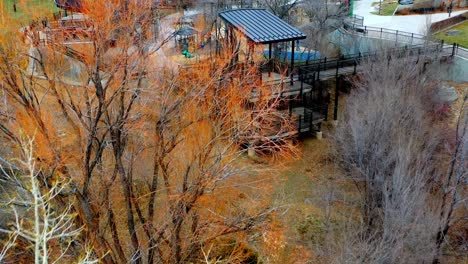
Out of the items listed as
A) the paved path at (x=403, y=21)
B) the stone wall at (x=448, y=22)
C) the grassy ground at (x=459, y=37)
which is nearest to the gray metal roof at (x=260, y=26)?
the paved path at (x=403, y=21)

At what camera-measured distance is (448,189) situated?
51.3ft

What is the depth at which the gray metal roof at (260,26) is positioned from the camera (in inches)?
842

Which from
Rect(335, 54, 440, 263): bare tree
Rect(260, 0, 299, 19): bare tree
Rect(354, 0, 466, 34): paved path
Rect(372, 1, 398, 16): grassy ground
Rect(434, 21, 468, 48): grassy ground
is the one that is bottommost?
Rect(335, 54, 440, 263): bare tree

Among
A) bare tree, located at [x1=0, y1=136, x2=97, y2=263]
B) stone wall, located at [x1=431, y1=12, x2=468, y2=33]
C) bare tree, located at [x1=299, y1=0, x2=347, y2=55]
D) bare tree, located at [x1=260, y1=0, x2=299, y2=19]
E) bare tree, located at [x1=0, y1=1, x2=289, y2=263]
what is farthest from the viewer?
stone wall, located at [x1=431, y1=12, x2=468, y2=33]

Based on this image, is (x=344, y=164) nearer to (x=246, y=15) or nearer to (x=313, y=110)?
(x=313, y=110)

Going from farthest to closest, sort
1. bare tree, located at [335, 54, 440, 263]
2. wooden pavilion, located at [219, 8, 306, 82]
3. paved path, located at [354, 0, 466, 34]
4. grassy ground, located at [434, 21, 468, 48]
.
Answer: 1. paved path, located at [354, 0, 466, 34]
2. grassy ground, located at [434, 21, 468, 48]
3. wooden pavilion, located at [219, 8, 306, 82]
4. bare tree, located at [335, 54, 440, 263]

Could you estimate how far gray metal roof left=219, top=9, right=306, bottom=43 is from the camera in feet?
70.1

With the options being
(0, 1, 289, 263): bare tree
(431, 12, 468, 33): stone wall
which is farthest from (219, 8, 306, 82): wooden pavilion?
(431, 12, 468, 33): stone wall

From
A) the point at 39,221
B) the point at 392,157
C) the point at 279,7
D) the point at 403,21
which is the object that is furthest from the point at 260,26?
the point at 403,21

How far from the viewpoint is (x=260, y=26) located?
22344 mm

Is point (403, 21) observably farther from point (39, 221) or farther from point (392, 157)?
point (39, 221)

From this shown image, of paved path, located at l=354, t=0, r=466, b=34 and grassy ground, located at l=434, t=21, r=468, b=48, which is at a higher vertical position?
paved path, located at l=354, t=0, r=466, b=34

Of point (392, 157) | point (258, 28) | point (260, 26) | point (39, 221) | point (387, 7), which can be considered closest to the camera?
point (39, 221)

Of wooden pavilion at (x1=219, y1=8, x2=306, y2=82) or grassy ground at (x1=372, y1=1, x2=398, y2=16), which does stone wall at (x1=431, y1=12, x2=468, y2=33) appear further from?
wooden pavilion at (x1=219, y1=8, x2=306, y2=82)
